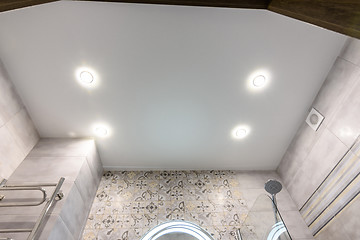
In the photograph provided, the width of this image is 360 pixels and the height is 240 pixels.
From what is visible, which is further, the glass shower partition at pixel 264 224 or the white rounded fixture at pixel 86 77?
the white rounded fixture at pixel 86 77

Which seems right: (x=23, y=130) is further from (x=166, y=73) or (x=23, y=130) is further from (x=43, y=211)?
(x=166, y=73)

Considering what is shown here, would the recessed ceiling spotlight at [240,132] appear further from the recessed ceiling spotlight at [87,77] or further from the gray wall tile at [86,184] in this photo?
the gray wall tile at [86,184]

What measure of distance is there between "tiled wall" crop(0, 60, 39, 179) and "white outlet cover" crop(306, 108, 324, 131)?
275 cm

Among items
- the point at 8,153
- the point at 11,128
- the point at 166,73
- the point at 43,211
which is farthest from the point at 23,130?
the point at 166,73

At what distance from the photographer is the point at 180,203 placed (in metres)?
2.02

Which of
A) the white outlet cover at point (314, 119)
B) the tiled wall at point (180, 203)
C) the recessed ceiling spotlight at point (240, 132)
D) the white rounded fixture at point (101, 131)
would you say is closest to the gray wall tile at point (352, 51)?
the white outlet cover at point (314, 119)

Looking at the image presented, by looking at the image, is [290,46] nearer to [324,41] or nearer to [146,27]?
[324,41]

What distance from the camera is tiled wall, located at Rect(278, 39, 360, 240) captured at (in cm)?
154

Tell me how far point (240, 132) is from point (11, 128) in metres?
2.13

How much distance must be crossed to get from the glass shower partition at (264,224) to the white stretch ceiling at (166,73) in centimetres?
70

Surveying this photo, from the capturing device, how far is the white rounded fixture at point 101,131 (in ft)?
6.64

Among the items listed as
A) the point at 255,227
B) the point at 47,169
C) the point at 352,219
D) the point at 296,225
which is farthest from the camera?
the point at 296,225

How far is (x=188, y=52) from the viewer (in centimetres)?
155

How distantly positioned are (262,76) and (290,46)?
297 mm
